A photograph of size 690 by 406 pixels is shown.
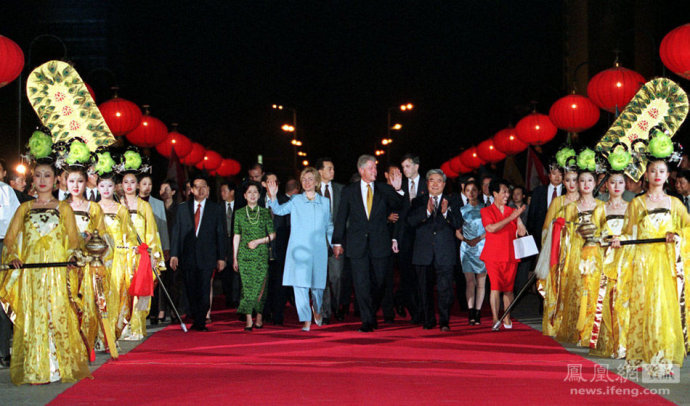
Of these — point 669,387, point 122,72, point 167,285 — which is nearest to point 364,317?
point 167,285

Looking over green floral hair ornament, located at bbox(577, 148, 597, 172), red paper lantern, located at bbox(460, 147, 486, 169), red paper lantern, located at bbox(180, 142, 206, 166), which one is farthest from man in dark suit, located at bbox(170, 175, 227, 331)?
red paper lantern, located at bbox(460, 147, 486, 169)

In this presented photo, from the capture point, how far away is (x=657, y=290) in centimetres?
735

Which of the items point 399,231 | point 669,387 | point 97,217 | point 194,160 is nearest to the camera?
point 669,387

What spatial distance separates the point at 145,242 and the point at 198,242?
114 cm

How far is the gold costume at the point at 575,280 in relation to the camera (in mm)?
8875

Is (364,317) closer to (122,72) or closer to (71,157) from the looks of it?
(71,157)

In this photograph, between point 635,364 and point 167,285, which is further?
point 167,285

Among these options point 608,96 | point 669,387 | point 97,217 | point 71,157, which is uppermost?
point 608,96

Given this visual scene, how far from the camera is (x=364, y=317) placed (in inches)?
410

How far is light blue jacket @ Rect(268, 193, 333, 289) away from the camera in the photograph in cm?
1080

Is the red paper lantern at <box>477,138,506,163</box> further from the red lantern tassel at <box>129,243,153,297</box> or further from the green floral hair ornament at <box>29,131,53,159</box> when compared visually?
the green floral hair ornament at <box>29,131,53,159</box>

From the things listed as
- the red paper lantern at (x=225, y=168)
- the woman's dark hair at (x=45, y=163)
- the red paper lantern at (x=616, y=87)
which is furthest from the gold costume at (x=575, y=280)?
the red paper lantern at (x=225, y=168)

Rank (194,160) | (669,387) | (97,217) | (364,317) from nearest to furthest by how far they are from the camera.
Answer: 1. (669,387)
2. (97,217)
3. (364,317)
4. (194,160)

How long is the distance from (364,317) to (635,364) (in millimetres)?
3695
